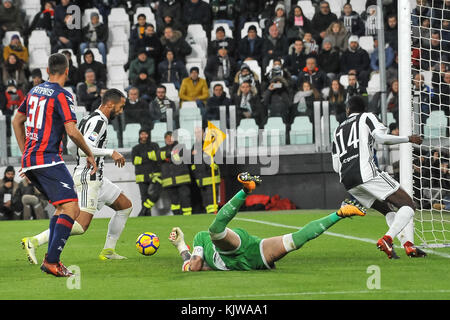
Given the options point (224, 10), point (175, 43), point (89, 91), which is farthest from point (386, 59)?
point (89, 91)

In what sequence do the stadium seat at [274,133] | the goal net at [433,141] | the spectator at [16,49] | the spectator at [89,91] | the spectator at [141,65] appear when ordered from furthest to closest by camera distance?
the spectator at [16,49] < the spectator at [141,65] < the spectator at [89,91] < the stadium seat at [274,133] < the goal net at [433,141]

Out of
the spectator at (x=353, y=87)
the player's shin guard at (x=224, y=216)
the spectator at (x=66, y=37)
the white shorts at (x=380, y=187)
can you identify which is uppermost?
the spectator at (x=66, y=37)

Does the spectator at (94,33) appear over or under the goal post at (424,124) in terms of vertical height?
over

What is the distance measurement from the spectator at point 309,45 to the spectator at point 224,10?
2.49 metres

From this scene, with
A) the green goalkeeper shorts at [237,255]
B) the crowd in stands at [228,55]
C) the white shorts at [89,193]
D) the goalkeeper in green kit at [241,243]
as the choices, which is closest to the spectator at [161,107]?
the crowd in stands at [228,55]

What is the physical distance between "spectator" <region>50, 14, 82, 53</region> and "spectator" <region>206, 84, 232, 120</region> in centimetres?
475

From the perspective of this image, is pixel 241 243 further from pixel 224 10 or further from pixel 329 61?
pixel 224 10

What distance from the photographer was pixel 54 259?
7613 millimetres

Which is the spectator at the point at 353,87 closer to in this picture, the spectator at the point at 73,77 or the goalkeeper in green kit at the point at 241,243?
the spectator at the point at 73,77

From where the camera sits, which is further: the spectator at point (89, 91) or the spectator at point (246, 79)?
the spectator at point (89, 91)

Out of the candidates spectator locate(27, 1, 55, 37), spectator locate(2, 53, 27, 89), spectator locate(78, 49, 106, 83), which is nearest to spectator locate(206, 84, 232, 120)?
spectator locate(78, 49, 106, 83)

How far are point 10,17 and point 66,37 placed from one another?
205 centimetres

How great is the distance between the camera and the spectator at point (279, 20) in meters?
20.4

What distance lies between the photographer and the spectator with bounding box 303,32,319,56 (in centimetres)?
1973
